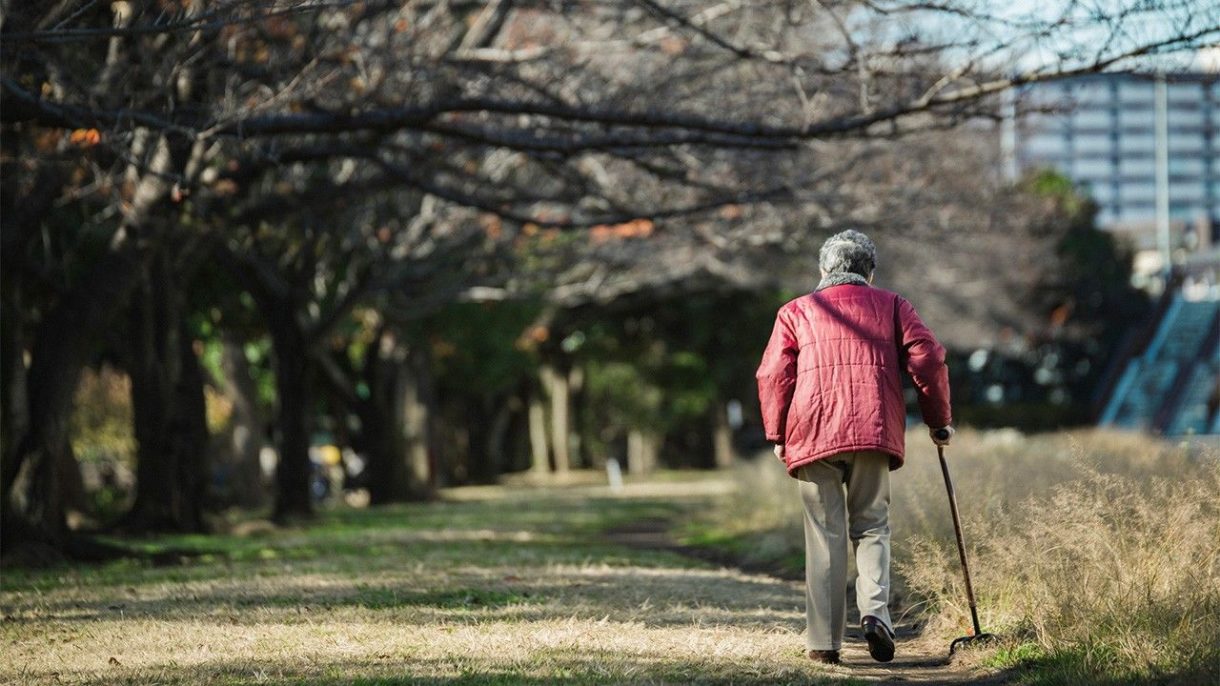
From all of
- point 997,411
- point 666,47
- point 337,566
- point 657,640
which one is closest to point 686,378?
point 997,411

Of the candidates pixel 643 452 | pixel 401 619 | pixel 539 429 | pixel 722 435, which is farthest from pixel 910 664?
pixel 643 452

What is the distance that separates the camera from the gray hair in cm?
852

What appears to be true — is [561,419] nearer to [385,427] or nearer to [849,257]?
[385,427]

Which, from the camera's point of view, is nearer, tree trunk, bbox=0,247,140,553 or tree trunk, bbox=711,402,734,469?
tree trunk, bbox=0,247,140,553

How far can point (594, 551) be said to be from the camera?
54.3ft

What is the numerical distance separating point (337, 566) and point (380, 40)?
5.62 m

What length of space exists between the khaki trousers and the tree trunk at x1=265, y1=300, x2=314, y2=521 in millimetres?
16643

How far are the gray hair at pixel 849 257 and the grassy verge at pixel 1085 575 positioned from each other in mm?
1359

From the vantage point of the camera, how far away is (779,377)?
27.3ft

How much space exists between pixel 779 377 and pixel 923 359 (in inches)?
27.3

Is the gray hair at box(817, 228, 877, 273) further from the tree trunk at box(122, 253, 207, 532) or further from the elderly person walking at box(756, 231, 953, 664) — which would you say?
the tree trunk at box(122, 253, 207, 532)

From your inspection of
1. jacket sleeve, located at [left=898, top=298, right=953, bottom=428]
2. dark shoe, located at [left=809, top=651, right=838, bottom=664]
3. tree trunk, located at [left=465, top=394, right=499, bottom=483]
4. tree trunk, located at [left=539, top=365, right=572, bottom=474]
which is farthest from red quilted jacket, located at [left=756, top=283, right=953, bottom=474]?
tree trunk, located at [left=465, top=394, right=499, bottom=483]

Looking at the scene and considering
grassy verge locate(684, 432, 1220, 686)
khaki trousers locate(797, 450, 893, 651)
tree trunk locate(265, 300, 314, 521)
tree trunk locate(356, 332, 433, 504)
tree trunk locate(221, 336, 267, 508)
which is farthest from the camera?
tree trunk locate(356, 332, 433, 504)

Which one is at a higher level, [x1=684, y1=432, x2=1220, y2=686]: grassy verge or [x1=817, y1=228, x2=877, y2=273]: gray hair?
[x1=817, y1=228, x2=877, y2=273]: gray hair
